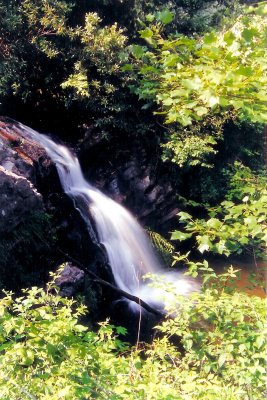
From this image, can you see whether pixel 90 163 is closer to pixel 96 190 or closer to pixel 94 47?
pixel 96 190

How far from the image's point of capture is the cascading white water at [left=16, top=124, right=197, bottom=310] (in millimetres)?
7195

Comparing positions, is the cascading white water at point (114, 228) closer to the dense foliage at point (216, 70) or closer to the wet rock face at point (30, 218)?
the wet rock face at point (30, 218)

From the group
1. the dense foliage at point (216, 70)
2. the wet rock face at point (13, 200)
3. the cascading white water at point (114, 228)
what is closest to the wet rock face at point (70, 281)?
the wet rock face at point (13, 200)

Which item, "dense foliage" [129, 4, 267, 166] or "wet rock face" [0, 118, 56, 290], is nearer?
"dense foliage" [129, 4, 267, 166]

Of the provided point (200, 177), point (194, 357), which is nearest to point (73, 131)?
point (200, 177)

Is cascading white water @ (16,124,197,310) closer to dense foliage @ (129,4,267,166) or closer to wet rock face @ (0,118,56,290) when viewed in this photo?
wet rock face @ (0,118,56,290)

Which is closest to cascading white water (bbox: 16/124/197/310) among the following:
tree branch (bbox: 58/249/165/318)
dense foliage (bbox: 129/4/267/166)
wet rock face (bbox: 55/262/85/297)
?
tree branch (bbox: 58/249/165/318)

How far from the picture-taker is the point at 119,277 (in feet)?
23.5

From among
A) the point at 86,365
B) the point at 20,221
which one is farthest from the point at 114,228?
the point at 86,365

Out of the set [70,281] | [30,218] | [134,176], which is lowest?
[70,281]

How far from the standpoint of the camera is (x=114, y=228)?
7.59 meters

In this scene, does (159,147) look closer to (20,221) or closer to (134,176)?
(134,176)

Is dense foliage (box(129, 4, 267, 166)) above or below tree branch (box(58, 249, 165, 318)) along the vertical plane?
above

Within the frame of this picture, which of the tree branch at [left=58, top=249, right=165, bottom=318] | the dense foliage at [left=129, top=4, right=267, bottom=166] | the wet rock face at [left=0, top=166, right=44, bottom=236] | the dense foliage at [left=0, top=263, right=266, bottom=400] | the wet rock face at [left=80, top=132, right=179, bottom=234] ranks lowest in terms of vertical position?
the tree branch at [left=58, top=249, right=165, bottom=318]
